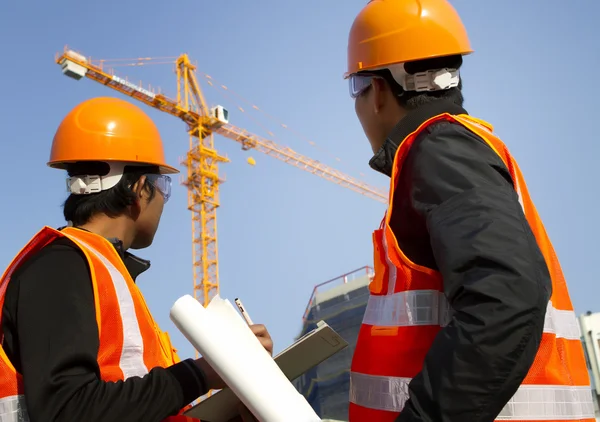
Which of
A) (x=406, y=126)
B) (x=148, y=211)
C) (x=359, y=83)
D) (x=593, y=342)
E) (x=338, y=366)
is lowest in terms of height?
(x=338, y=366)

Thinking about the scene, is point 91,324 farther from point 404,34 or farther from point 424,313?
point 404,34

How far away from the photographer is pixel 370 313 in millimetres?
2168

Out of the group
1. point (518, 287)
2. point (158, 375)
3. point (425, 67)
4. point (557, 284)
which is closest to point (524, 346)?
point (518, 287)

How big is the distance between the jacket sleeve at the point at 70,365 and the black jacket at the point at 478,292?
1106 millimetres

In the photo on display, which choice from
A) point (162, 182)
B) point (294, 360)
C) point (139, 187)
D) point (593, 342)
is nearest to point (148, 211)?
point (139, 187)

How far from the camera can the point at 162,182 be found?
351 centimetres

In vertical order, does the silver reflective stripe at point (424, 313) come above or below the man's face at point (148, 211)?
below

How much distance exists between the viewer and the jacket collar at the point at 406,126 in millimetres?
2297

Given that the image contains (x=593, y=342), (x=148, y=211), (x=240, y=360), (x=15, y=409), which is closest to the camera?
(x=240, y=360)

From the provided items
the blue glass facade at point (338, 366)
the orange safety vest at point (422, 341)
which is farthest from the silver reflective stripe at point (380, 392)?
the blue glass facade at point (338, 366)

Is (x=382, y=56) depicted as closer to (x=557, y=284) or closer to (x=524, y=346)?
(x=557, y=284)

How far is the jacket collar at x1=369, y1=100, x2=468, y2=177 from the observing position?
2297mm

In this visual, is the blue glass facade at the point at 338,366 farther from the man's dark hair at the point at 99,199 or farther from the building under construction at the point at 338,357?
the man's dark hair at the point at 99,199

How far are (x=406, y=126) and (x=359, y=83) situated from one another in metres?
0.41
